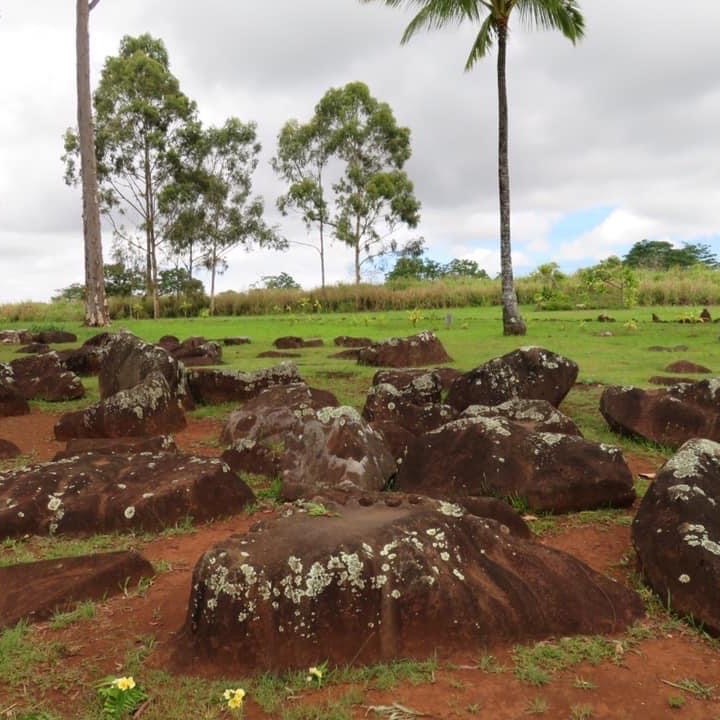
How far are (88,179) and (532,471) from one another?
22.7 metres

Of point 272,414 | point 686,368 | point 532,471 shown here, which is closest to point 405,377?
point 272,414

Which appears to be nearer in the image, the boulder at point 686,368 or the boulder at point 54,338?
the boulder at point 686,368

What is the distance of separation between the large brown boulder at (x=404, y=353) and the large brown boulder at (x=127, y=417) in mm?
5157

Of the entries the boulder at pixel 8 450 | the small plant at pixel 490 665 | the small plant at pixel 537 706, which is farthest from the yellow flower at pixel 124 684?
the boulder at pixel 8 450

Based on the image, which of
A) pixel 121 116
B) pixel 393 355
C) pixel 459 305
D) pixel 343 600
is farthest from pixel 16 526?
pixel 121 116

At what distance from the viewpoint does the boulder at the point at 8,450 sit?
7327mm

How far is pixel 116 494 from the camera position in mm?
5180

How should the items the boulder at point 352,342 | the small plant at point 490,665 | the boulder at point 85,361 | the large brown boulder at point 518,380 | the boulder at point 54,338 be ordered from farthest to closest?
the boulder at point 54,338 → the boulder at point 352,342 → the boulder at point 85,361 → the large brown boulder at point 518,380 → the small plant at point 490,665

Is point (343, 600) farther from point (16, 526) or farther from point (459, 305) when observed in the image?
point (459, 305)

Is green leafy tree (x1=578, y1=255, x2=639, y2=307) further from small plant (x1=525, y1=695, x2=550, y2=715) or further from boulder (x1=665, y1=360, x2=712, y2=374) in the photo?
small plant (x1=525, y1=695, x2=550, y2=715)

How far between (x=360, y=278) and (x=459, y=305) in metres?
13.7

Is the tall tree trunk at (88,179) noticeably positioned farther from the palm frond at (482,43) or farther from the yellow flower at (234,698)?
the yellow flower at (234,698)

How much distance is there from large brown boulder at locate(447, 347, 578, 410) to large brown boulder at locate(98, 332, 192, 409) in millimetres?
3343

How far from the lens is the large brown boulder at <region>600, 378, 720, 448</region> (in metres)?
6.93
